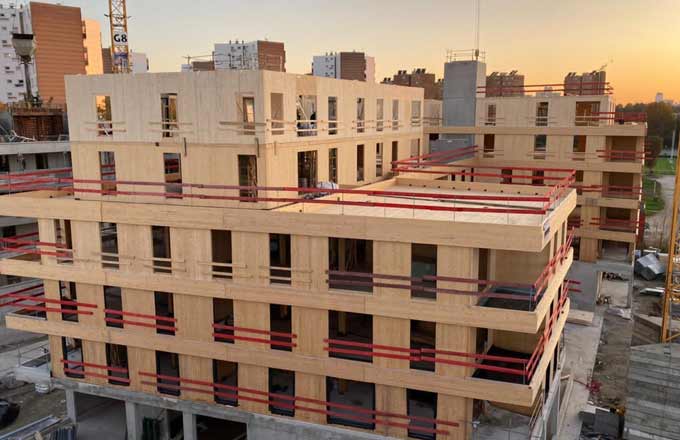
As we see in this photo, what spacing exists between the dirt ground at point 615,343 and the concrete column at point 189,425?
22554 mm

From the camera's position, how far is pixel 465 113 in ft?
172

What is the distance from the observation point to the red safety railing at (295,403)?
23.7 meters

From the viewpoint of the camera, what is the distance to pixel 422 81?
11881cm

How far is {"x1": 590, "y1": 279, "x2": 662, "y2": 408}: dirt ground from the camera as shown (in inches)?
1384

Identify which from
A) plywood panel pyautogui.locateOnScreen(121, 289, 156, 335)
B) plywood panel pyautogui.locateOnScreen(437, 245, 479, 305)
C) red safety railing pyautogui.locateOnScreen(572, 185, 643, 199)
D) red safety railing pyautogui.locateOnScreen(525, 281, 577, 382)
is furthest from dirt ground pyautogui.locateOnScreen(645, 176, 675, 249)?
plywood panel pyautogui.locateOnScreen(121, 289, 156, 335)

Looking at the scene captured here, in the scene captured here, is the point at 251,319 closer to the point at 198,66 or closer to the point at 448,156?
the point at 198,66

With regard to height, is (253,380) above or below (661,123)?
below

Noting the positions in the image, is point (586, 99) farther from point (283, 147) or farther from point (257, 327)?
point (257, 327)

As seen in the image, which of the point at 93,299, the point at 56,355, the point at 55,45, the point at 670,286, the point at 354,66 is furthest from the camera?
the point at 354,66

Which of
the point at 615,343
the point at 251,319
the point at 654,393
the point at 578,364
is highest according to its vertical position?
the point at 251,319

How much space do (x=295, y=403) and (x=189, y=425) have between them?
5.73 metres

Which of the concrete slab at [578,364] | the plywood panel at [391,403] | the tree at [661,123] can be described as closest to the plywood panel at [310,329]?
the plywood panel at [391,403]

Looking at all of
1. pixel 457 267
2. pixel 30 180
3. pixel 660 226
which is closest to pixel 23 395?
pixel 30 180

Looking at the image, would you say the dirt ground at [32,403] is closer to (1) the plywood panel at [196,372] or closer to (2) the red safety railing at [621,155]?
(1) the plywood panel at [196,372]
